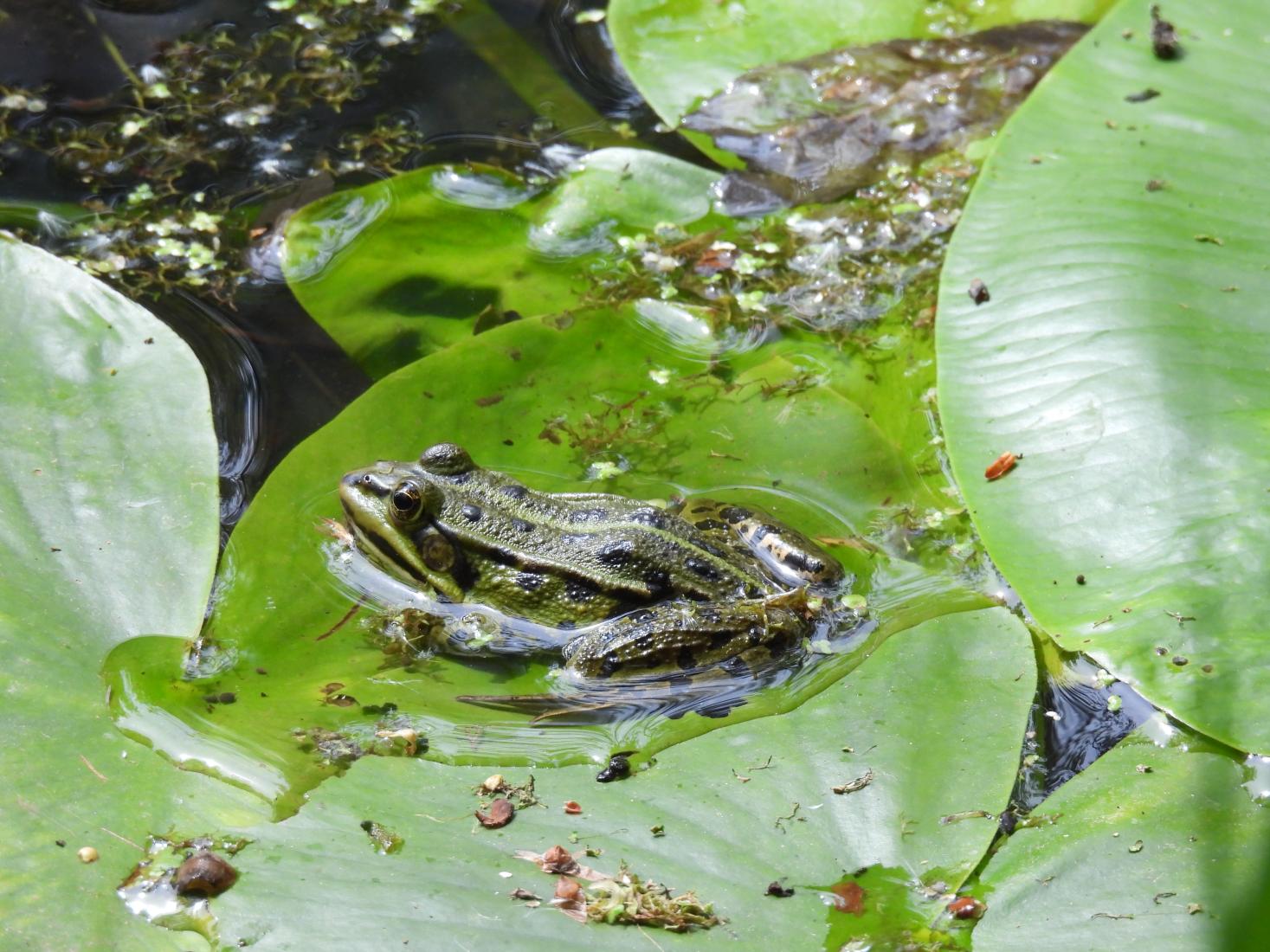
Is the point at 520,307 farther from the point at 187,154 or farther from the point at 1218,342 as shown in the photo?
the point at 1218,342

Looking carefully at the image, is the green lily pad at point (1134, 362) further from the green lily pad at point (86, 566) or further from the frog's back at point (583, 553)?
the green lily pad at point (86, 566)

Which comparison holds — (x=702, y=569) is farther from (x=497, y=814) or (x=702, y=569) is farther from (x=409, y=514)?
(x=497, y=814)

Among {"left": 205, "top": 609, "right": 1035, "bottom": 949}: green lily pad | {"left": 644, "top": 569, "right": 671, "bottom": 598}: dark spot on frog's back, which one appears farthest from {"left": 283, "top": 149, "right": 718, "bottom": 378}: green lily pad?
{"left": 205, "top": 609, "right": 1035, "bottom": 949}: green lily pad

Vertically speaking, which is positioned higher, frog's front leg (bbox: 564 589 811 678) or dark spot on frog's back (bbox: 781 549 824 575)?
dark spot on frog's back (bbox: 781 549 824 575)

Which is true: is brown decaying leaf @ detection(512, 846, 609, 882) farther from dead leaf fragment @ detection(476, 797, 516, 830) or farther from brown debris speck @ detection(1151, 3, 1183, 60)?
brown debris speck @ detection(1151, 3, 1183, 60)

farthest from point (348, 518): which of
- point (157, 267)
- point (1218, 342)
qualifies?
point (1218, 342)

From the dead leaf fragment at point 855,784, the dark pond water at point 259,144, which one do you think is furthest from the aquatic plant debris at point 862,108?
the dead leaf fragment at point 855,784

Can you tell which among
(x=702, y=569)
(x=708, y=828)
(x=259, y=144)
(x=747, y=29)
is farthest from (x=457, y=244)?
(x=708, y=828)
